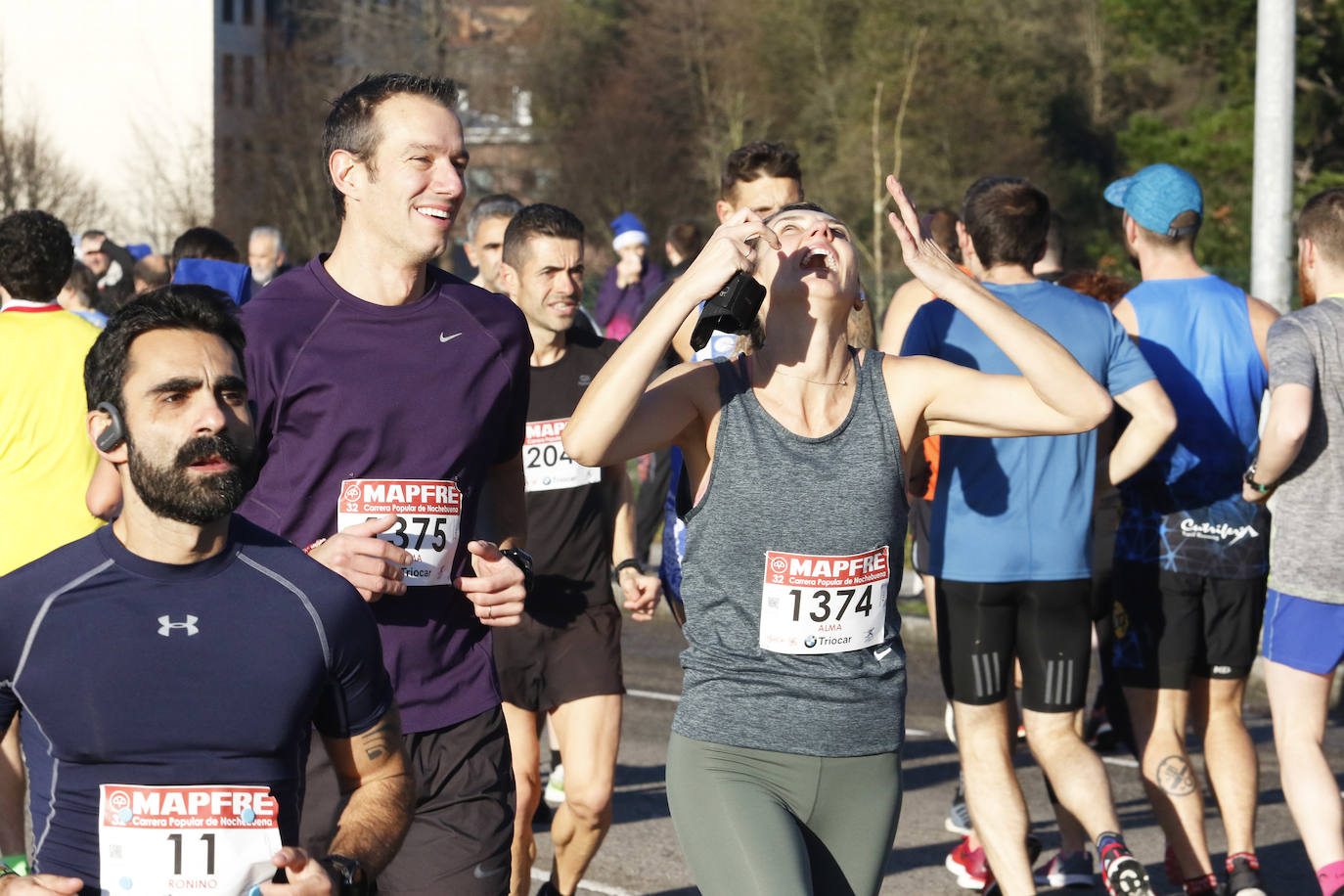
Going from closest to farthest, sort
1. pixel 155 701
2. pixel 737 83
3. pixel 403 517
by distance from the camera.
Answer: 1. pixel 155 701
2. pixel 403 517
3. pixel 737 83

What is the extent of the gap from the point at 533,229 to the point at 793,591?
105 inches

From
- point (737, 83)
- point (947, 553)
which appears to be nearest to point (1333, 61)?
point (737, 83)

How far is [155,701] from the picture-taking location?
8.96 feet

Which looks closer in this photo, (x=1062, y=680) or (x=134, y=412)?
(x=134, y=412)

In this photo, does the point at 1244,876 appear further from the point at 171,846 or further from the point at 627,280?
the point at 627,280

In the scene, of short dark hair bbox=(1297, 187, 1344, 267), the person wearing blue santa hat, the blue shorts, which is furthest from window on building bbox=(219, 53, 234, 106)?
the blue shorts

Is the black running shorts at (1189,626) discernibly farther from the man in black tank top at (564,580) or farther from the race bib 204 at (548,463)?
the race bib 204 at (548,463)

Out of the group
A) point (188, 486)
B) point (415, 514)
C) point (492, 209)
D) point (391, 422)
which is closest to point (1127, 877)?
point (415, 514)

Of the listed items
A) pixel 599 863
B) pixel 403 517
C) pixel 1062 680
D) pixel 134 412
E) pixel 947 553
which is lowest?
pixel 599 863

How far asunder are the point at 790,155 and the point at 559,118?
42.4m

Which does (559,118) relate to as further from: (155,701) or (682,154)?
(155,701)

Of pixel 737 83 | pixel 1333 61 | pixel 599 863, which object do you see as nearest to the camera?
pixel 599 863

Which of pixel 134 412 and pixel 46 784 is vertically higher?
pixel 134 412

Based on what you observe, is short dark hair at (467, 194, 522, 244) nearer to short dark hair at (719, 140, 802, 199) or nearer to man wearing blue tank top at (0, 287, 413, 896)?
short dark hair at (719, 140, 802, 199)
